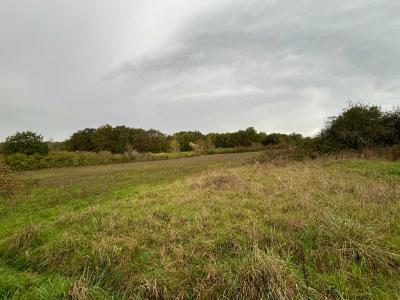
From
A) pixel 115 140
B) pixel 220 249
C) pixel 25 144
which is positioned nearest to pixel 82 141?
pixel 115 140

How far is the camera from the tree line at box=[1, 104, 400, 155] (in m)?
19.8

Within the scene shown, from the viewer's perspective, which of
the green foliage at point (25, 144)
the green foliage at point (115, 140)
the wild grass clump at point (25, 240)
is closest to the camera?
the wild grass clump at point (25, 240)

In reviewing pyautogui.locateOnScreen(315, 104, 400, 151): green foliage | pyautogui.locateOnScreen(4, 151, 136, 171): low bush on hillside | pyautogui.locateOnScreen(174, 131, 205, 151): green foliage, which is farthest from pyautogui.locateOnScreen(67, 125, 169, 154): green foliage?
pyautogui.locateOnScreen(315, 104, 400, 151): green foliage

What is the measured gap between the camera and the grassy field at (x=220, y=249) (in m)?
3.95

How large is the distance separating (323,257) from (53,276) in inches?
170

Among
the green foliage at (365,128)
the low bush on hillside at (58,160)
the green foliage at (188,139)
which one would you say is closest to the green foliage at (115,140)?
the green foliage at (188,139)

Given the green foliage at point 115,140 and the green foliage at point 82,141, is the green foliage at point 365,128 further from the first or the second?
the green foliage at point 82,141

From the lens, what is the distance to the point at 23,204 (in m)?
11.3

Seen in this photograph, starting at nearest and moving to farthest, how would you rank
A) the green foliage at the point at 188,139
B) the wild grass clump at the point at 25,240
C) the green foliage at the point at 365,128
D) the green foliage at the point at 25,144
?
1. the wild grass clump at the point at 25,240
2. the green foliage at the point at 365,128
3. the green foliage at the point at 25,144
4. the green foliage at the point at 188,139

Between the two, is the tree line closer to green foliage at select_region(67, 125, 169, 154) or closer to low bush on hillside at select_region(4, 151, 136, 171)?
green foliage at select_region(67, 125, 169, 154)

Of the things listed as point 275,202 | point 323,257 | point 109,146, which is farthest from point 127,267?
point 109,146

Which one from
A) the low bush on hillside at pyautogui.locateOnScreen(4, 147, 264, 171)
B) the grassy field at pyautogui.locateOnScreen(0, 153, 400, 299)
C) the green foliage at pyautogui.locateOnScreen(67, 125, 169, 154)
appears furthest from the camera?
the green foliage at pyautogui.locateOnScreen(67, 125, 169, 154)

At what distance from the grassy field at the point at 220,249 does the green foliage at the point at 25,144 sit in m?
36.8

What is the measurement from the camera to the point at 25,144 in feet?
136
